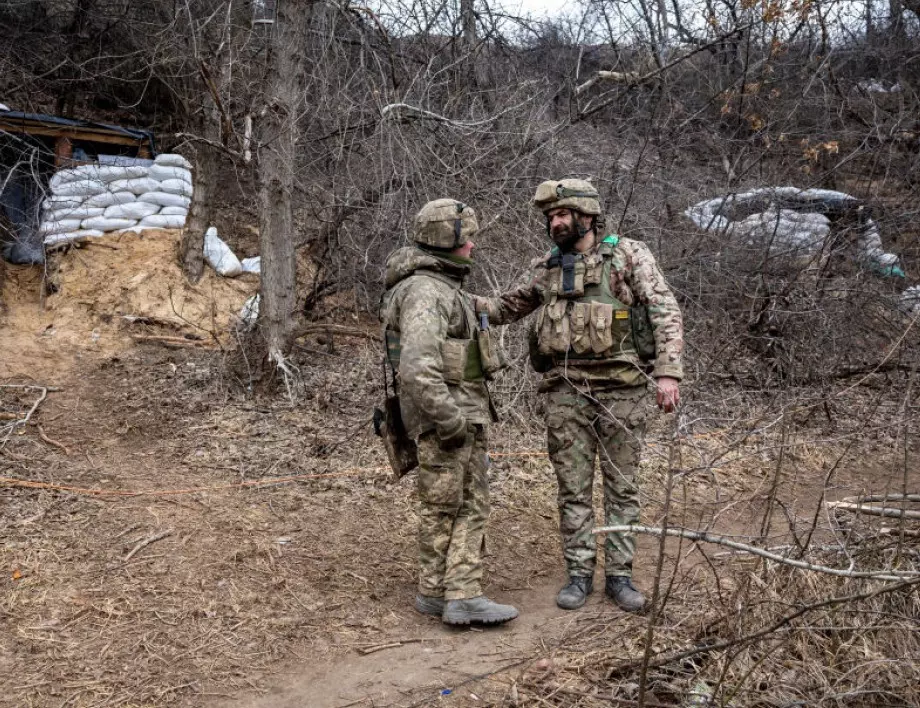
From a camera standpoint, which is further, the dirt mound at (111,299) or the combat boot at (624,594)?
the dirt mound at (111,299)

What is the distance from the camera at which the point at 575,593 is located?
3.69m

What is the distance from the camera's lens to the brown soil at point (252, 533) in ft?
10.1

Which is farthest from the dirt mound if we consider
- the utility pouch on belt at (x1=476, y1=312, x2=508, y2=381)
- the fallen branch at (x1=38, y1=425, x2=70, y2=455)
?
the utility pouch on belt at (x1=476, y1=312, x2=508, y2=381)

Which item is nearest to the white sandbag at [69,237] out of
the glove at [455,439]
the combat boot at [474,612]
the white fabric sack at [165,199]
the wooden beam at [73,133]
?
the white fabric sack at [165,199]

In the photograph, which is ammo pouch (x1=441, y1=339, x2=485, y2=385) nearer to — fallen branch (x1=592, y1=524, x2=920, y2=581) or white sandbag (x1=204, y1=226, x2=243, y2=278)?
fallen branch (x1=592, y1=524, x2=920, y2=581)

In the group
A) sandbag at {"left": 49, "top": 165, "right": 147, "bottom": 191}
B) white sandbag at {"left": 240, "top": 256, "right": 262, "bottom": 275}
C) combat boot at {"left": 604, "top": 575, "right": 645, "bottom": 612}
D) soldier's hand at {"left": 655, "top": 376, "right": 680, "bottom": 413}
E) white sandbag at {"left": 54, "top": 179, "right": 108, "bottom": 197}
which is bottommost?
combat boot at {"left": 604, "top": 575, "right": 645, "bottom": 612}

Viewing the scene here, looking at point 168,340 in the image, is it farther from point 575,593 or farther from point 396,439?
point 575,593

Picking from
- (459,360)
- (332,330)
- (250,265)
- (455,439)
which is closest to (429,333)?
(459,360)

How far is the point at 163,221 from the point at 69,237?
101cm

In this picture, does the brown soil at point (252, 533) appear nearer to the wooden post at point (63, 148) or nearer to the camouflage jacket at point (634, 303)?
the camouflage jacket at point (634, 303)

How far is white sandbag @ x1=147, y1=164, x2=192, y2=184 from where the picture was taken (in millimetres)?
9117

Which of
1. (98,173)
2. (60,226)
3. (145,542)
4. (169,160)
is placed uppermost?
(169,160)

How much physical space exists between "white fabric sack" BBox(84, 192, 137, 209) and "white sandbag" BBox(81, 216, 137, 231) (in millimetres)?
155

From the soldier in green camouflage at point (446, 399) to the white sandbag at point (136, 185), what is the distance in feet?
21.6
